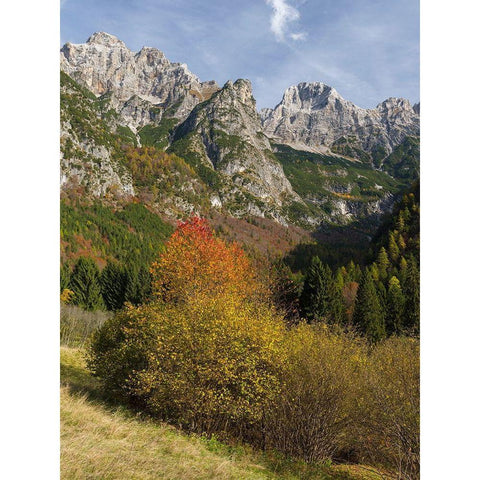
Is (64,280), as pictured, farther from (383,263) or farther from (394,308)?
(383,263)

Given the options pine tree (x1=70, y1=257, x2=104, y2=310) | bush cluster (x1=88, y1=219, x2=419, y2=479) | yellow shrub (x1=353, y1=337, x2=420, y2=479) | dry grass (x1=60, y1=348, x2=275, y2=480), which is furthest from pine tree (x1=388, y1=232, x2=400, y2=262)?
dry grass (x1=60, y1=348, x2=275, y2=480)

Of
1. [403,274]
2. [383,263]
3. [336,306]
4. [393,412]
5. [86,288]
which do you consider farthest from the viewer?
[383,263]

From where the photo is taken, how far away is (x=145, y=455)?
28.2 feet

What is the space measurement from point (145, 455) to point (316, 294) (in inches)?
A: 1565

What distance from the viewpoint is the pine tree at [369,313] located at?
42.8 m

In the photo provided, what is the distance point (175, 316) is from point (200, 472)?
5.08m

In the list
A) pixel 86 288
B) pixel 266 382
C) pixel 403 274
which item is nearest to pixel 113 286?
pixel 86 288

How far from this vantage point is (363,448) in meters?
12.9
